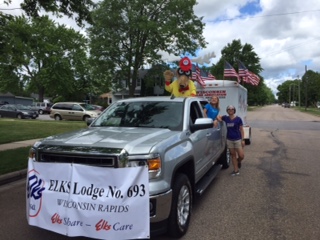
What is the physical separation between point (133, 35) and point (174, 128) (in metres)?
33.2

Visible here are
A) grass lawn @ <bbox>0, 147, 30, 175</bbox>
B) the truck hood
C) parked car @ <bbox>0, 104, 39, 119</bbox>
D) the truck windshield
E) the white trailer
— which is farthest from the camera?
parked car @ <bbox>0, 104, 39, 119</bbox>

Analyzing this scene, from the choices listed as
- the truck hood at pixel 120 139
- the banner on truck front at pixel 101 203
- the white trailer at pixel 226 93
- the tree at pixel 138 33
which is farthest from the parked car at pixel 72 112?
the banner on truck front at pixel 101 203

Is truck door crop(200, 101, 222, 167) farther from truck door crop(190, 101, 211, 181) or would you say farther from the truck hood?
the truck hood

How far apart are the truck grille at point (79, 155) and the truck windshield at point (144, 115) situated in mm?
1421

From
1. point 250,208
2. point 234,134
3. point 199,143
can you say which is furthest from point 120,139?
point 234,134

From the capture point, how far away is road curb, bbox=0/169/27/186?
6926 millimetres

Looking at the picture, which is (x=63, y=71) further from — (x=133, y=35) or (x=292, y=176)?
(x=292, y=176)

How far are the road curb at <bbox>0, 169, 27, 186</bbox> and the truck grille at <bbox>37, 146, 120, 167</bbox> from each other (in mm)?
3600

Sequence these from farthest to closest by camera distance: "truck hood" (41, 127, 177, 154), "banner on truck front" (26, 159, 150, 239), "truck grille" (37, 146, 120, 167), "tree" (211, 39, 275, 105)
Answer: "tree" (211, 39, 275, 105) < "truck hood" (41, 127, 177, 154) < "truck grille" (37, 146, 120, 167) < "banner on truck front" (26, 159, 150, 239)

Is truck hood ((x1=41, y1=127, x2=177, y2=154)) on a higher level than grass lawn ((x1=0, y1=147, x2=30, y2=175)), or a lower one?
higher

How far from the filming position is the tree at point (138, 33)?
3500 centimetres

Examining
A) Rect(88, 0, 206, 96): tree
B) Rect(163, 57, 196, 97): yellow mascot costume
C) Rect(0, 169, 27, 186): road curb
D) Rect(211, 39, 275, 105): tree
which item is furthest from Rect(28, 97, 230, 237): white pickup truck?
Rect(211, 39, 275, 105): tree

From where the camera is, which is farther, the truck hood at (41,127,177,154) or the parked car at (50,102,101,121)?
the parked car at (50,102,101,121)

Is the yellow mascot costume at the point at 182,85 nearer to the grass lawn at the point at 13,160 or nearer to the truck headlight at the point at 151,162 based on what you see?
the truck headlight at the point at 151,162
